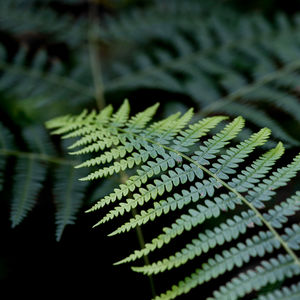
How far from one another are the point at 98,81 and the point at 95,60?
0.82ft

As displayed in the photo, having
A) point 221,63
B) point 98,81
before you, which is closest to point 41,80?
point 98,81

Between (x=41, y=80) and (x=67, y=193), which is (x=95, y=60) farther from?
(x=67, y=193)

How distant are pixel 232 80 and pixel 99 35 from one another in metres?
1.17

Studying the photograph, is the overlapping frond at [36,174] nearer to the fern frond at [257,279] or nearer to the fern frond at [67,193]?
the fern frond at [67,193]

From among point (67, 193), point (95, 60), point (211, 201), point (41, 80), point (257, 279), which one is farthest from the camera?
point (95, 60)

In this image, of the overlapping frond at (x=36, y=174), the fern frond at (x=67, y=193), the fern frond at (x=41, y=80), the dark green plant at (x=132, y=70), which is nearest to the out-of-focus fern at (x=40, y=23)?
the dark green plant at (x=132, y=70)

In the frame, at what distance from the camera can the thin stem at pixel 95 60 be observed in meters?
2.46

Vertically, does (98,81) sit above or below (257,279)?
above

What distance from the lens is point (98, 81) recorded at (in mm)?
2549

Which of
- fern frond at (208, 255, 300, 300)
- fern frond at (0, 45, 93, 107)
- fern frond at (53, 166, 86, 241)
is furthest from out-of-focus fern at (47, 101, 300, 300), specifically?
fern frond at (0, 45, 93, 107)

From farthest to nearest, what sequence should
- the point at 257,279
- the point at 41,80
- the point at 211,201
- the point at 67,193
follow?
the point at 41,80 < the point at 67,193 < the point at 211,201 < the point at 257,279

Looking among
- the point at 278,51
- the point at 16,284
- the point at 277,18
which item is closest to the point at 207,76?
Result: the point at 278,51

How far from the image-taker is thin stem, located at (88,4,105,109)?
8.07 ft

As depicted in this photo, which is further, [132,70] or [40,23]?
[40,23]
